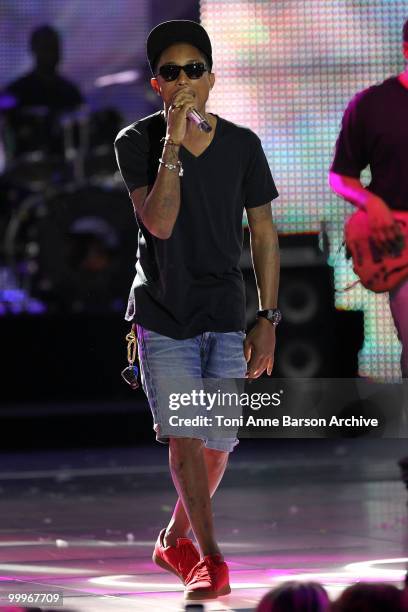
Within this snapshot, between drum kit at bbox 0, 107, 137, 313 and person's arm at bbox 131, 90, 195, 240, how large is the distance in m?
6.92

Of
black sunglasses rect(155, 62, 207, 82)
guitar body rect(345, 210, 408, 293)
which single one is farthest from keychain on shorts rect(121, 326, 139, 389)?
guitar body rect(345, 210, 408, 293)

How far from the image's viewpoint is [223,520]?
639cm

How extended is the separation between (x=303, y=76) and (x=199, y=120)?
321 centimetres

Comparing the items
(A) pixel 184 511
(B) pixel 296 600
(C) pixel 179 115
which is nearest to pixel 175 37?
(C) pixel 179 115

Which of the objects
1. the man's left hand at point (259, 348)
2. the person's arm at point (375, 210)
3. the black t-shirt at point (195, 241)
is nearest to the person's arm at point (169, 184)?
the black t-shirt at point (195, 241)

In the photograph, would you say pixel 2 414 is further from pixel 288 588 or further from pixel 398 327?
pixel 288 588

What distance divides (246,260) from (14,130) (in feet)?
7.89

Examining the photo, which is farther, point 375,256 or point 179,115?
point 375,256

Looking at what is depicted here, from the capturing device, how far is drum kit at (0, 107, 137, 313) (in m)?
11.4

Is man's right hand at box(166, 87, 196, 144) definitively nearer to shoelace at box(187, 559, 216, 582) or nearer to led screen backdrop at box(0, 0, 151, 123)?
shoelace at box(187, 559, 216, 582)

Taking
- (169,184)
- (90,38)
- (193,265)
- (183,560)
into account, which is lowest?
(183,560)

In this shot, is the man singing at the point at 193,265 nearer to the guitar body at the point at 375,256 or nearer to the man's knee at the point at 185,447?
the man's knee at the point at 185,447

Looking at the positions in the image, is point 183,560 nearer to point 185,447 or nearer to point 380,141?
point 185,447

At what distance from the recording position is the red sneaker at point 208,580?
13.7 ft
